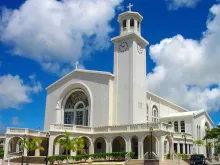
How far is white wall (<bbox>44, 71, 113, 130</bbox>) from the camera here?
40281mm

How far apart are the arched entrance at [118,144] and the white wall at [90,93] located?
2713 millimetres

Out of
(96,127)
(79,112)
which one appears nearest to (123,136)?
(96,127)

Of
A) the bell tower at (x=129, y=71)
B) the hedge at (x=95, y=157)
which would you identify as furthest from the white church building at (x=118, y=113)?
the hedge at (x=95, y=157)

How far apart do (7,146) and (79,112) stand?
12.3 m

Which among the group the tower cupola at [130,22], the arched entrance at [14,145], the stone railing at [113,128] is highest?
the tower cupola at [130,22]

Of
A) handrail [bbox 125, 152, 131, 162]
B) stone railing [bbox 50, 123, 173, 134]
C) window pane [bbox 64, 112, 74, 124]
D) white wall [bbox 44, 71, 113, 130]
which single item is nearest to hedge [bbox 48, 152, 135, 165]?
handrail [bbox 125, 152, 131, 162]

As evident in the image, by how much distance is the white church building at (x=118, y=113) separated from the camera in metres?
34.8

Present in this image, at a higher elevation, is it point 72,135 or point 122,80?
point 122,80

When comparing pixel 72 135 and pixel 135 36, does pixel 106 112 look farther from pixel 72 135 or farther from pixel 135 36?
pixel 135 36

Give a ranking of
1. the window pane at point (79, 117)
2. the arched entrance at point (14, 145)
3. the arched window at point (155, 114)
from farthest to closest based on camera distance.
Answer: the arched window at point (155, 114) < the window pane at point (79, 117) < the arched entrance at point (14, 145)

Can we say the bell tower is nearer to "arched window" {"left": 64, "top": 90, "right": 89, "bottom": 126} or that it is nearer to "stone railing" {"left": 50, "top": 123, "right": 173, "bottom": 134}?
"stone railing" {"left": 50, "top": 123, "right": 173, "bottom": 134}

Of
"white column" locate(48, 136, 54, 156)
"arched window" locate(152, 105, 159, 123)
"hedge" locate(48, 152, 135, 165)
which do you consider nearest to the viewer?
"hedge" locate(48, 152, 135, 165)

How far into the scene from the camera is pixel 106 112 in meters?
39.8

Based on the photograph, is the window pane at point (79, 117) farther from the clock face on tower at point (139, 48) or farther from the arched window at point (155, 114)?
the clock face on tower at point (139, 48)
